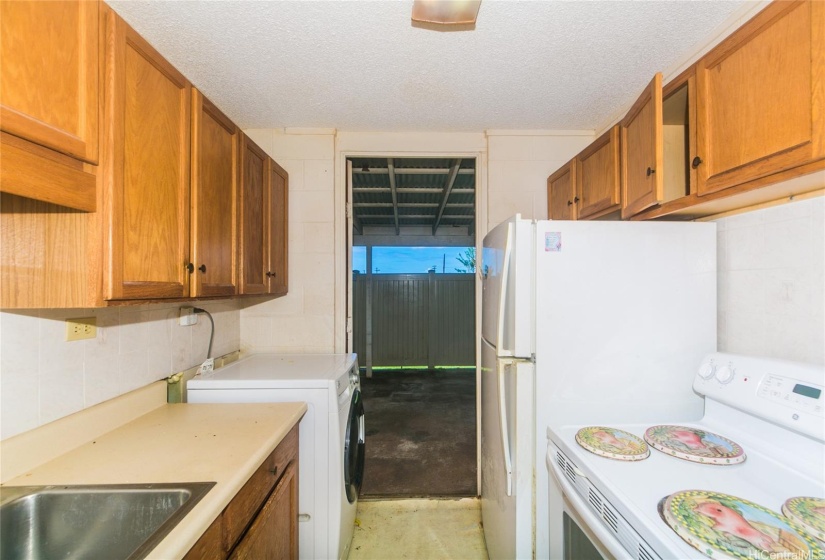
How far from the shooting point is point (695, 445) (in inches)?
42.0

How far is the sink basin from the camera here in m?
0.89

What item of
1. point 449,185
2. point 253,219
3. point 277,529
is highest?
point 449,185

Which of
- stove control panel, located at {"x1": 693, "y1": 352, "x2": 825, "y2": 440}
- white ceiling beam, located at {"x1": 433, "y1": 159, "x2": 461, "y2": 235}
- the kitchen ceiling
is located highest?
white ceiling beam, located at {"x1": 433, "y1": 159, "x2": 461, "y2": 235}

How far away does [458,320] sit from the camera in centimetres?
580

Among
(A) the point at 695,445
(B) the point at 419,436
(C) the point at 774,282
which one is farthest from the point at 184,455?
(B) the point at 419,436

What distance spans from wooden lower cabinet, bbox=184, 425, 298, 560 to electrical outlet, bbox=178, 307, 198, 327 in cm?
84

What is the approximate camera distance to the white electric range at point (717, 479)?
0.70 meters

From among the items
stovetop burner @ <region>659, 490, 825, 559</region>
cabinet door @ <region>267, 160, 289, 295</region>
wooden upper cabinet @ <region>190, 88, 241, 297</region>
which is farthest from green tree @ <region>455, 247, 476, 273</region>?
stovetop burner @ <region>659, 490, 825, 559</region>

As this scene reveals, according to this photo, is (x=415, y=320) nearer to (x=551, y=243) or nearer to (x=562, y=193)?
(x=562, y=193)

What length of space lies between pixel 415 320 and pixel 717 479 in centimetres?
492

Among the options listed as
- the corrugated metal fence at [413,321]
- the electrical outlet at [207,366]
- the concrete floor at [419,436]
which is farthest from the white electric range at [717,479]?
the corrugated metal fence at [413,321]

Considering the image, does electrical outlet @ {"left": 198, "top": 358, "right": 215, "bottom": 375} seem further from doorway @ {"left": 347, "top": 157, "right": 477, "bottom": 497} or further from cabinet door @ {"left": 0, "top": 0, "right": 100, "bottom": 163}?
cabinet door @ {"left": 0, "top": 0, "right": 100, "bottom": 163}

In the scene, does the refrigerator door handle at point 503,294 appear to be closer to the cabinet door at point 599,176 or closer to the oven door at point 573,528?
the oven door at point 573,528

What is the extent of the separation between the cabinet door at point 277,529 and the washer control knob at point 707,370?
1.62m
